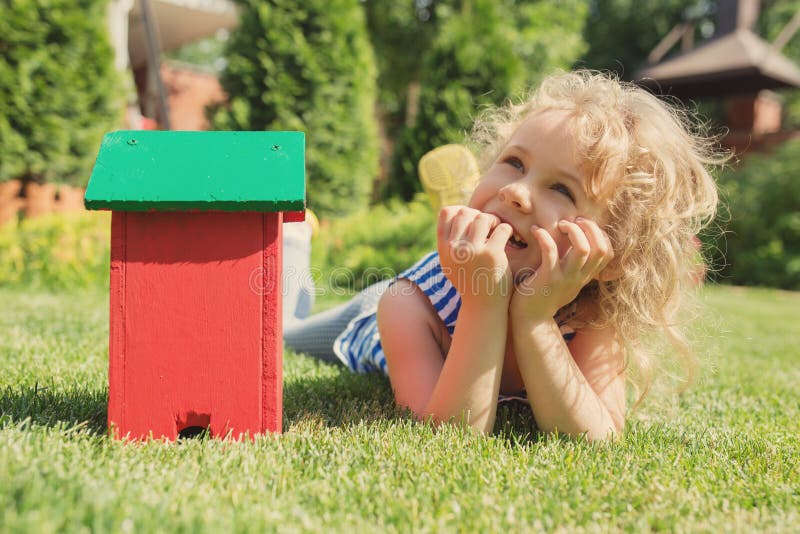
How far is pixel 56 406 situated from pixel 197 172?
2.72ft

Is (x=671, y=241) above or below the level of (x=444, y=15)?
below

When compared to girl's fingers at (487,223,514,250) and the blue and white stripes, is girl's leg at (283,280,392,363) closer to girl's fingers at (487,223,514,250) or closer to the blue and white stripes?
the blue and white stripes

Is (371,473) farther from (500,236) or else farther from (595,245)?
(595,245)

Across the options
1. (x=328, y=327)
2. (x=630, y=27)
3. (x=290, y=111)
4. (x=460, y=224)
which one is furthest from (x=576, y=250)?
(x=630, y=27)

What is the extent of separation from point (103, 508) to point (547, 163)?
55.2 inches

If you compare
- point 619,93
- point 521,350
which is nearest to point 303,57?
point 619,93

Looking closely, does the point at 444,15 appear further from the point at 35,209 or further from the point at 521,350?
the point at 521,350

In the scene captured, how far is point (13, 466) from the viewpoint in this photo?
1.28m

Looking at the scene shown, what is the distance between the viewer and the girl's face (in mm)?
1866

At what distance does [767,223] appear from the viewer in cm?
1251

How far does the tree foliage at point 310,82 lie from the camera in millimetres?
8281

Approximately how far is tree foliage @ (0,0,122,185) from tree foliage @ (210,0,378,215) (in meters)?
1.61

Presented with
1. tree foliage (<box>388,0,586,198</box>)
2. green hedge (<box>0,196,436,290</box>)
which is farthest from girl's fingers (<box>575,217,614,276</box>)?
tree foliage (<box>388,0,586,198</box>)

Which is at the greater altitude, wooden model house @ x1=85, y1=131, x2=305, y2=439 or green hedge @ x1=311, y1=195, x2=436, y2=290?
wooden model house @ x1=85, y1=131, x2=305, y2=439
